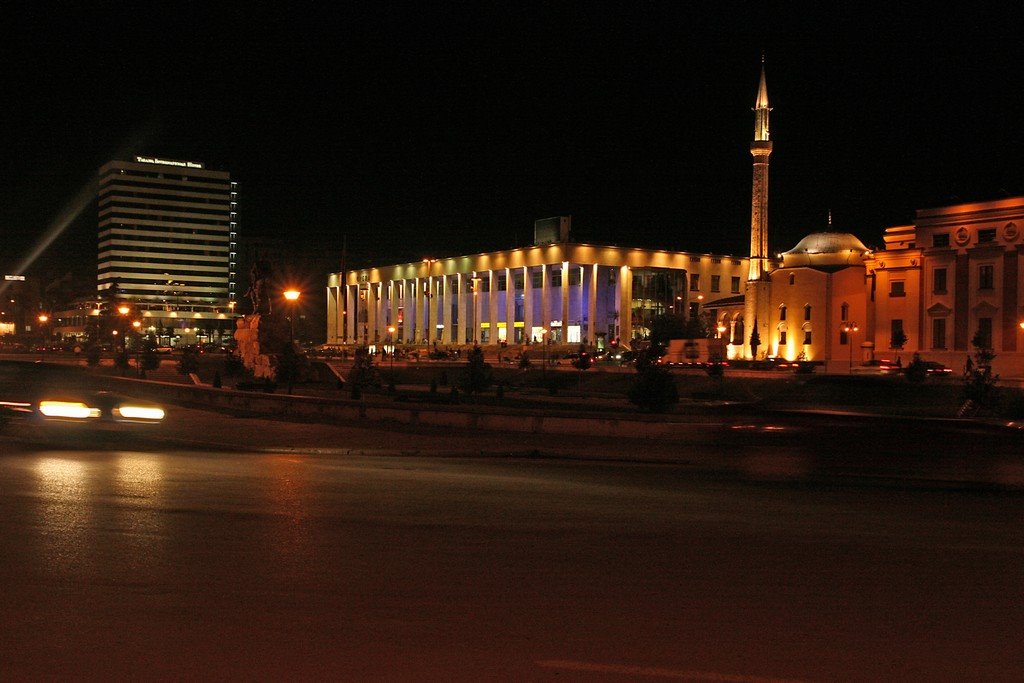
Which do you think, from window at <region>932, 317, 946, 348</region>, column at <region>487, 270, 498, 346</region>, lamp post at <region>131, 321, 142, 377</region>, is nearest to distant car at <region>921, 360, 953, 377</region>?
window at <region>932, 317, 946, 348</region>

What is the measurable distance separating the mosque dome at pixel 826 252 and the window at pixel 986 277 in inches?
688

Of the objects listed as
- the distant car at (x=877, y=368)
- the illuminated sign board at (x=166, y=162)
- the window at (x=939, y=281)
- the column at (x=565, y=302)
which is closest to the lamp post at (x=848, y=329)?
the window at (x=939, y=281)

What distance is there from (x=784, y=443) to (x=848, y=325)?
65184mm

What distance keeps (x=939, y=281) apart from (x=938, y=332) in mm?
3876

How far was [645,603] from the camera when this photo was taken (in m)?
7.09

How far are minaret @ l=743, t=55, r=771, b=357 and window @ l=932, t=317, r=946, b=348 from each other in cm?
1923

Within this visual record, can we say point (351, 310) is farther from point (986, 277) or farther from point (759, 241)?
point (986, 277)

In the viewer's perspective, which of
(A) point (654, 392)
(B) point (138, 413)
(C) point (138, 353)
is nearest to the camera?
(B) point (138, 413)

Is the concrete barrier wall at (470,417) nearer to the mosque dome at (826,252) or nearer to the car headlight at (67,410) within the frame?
the car headlight at (67,410)

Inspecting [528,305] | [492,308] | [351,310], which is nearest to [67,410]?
[528,305]

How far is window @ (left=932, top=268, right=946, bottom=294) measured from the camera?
69.9 meters

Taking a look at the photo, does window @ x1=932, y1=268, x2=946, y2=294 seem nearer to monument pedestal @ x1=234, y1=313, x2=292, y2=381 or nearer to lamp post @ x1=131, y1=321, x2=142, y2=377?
monument pedestal @ x1=234, y1=313, x2=292, y2=381

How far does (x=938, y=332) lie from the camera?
70.3 metres

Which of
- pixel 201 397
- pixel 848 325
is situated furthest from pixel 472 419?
pixel 848 325
